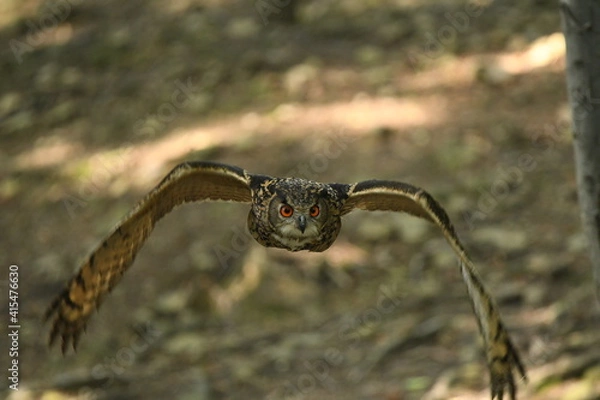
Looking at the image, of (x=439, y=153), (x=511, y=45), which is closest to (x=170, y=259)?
(x=439, y=153)

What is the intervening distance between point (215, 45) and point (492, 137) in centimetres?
525

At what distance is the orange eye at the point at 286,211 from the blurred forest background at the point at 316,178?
105 inches

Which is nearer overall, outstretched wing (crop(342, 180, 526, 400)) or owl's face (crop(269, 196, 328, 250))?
outstretched wing (crop(342, 180, 526, 400))

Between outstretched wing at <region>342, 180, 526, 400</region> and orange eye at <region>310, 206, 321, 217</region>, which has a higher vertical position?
orange eye at <region>310, 206, 321, 217</region>

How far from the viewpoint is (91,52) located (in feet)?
51.5

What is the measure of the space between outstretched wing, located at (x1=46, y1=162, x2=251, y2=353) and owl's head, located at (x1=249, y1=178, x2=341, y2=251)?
20cm

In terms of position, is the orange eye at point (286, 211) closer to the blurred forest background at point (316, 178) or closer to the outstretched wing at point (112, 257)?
the outstretched wing at point (112, 257)

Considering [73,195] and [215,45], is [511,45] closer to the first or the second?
[215,45]

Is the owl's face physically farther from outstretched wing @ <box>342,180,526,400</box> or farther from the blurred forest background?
the blurred forest background

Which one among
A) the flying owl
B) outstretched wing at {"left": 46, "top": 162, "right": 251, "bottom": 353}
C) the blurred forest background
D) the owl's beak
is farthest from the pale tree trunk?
outstretched wing at {"left": 46, "top": 162, "right": 251, "bottom": 353}

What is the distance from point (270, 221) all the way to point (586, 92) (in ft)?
6.35

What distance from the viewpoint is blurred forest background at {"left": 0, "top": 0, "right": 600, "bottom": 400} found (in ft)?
28.6

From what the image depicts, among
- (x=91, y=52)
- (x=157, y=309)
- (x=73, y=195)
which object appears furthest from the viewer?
(x=91, y=52)

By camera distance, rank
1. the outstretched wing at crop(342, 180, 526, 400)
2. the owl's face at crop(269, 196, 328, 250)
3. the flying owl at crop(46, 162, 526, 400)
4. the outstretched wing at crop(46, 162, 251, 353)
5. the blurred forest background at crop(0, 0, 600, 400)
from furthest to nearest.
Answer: the blurred forest background at crop(0, 0, 600, 400) < the owl's face at crop(269, 196, 328, 250) < the outstretched wing at crop(46, 162, 251, 353) < the flying owl at crop(46, 162, 526, 400) < the outstretched wing at crop(342, 180, 526, 400)
